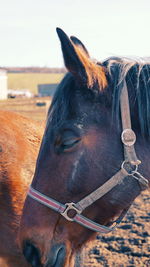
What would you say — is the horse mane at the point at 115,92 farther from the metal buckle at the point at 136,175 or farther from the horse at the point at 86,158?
the metal buckle at the point at 136,175

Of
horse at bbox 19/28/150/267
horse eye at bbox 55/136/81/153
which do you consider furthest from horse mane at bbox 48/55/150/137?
horse eye at bbox 55/136/81/153

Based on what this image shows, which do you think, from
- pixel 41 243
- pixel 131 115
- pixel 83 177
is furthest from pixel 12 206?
pixel 131 115

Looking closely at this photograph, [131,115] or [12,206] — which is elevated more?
[131,115]

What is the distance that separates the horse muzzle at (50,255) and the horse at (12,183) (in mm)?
1126

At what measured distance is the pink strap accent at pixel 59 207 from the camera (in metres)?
2.35

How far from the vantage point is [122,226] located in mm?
6465

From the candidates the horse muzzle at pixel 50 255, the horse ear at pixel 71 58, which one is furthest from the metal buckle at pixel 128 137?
the horse muzzle at pixel 50 255

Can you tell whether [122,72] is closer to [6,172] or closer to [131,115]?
[131,115]

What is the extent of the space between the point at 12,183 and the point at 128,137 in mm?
1657

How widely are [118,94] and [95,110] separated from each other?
0.18m

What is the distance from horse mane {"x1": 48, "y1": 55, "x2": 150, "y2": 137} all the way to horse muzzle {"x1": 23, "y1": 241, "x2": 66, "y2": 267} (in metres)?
0.81

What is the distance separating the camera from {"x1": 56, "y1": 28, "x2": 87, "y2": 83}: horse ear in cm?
215

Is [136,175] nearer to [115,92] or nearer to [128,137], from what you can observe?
[128,137]

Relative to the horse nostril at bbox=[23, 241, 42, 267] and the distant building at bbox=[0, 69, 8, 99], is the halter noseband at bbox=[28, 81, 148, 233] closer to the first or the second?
the horse nostril at bbox=[23, 241, 42, 267]
